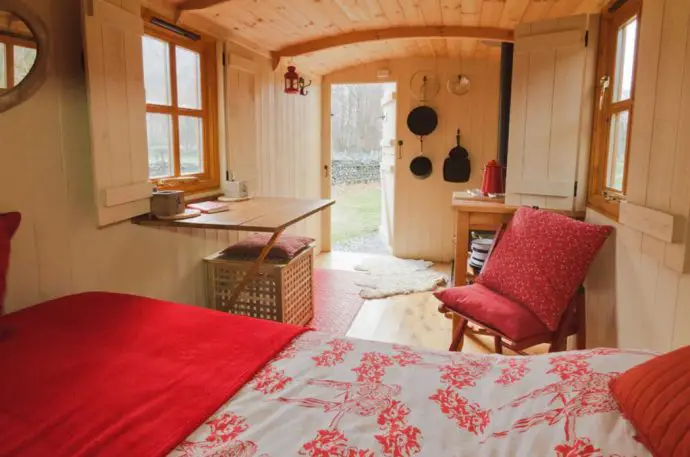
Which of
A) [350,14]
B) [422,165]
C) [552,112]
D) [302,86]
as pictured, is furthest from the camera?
[422,165]

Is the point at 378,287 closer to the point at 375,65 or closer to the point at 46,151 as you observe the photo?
the point at 375,65

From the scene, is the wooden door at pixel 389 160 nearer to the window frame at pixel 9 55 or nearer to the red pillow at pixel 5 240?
the window frame at pixel 9 55

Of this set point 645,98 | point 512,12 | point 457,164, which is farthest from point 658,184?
point 457,164

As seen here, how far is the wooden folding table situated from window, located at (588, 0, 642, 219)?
1.39 m

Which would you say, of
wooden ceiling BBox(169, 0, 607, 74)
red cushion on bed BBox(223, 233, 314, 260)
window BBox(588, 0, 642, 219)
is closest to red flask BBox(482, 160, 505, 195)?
window BBox(588, 0, 642, 219)

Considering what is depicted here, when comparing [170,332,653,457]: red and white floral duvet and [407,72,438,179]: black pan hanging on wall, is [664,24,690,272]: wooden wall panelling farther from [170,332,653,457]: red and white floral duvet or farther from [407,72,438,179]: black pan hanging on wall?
[407,72,438,179]: black pan hanging on wall

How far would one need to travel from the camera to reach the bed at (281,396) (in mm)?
948

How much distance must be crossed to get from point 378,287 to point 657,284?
2.64 meters

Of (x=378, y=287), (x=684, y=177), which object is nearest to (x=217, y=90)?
(x=378, y=287)

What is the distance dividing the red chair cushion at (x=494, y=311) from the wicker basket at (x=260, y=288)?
0.90 meters

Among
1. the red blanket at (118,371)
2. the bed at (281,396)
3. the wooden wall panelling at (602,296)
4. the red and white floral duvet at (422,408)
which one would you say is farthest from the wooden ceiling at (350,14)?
the red and white floral duvet at (422,408)

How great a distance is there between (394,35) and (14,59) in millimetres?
2547

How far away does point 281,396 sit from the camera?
3.74 feet

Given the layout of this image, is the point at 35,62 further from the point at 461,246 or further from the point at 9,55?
the point at 461,246
